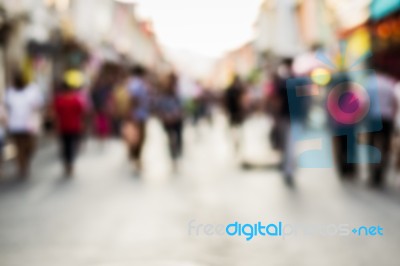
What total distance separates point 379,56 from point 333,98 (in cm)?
665

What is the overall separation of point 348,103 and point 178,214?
5017mm

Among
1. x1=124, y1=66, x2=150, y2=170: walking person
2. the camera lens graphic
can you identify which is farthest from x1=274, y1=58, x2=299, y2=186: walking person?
x1=124, y1=66, x2=150, y2=170: walking person

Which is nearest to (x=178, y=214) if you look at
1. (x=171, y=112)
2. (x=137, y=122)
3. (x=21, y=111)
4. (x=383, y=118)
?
(x=383, y=118)

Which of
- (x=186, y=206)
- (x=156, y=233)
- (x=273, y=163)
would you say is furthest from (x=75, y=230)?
(x=273, y=163)

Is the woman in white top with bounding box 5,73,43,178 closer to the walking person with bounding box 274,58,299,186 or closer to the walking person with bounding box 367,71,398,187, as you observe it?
the walking person with bounding box 274,58,299,186

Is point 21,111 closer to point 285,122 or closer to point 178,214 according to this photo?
point 285,122

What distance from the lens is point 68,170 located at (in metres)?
11.9

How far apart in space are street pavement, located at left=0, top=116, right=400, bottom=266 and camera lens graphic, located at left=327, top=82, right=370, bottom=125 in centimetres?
92

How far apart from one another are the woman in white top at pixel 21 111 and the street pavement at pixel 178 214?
625mm

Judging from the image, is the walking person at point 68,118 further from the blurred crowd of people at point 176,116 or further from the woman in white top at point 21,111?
the woman in white top at point 21,111

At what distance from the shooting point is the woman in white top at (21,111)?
1130 cm

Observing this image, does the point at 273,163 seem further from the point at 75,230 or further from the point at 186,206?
the point at 75,230

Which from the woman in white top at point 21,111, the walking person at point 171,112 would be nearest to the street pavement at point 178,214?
the woman in white top at point 21,111

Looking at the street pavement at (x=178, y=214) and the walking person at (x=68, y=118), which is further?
the walking person at (x=68, y=118)
